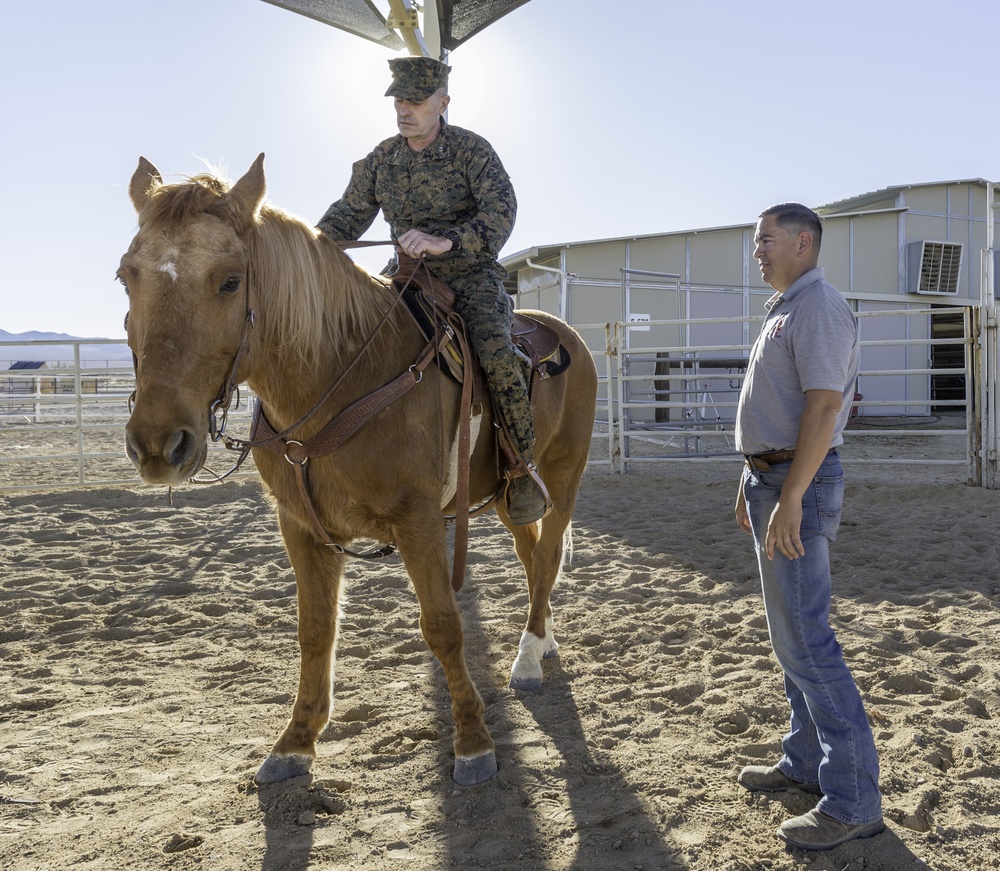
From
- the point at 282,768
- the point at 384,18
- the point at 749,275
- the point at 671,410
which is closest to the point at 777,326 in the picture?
the point at 282,768

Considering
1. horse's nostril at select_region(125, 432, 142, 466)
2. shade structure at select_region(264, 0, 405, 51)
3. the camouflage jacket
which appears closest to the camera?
horse's nostril at select_region(125, 432, 142, 466)

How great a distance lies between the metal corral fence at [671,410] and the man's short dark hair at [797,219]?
17.8 ft

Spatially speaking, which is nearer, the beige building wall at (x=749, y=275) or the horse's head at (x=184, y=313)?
the horse's head at (x=184, y=313)

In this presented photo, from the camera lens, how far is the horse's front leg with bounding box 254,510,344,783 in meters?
2.82

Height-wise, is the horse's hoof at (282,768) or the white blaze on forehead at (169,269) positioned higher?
the white blaze on forehead at (169,269)

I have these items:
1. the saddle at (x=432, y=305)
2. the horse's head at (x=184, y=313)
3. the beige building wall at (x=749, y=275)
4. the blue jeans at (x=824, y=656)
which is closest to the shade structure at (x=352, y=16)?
the saddle at (x=432, y=305)

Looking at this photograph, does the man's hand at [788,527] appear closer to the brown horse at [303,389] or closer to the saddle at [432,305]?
the brown horse at [303,389]

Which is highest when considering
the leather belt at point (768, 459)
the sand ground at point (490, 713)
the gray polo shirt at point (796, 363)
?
the gray polo shirt at point (796, 363)

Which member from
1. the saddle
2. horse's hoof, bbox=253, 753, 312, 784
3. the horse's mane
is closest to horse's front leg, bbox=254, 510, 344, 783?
horse's hoof, bbox=253, 753, 312, 784

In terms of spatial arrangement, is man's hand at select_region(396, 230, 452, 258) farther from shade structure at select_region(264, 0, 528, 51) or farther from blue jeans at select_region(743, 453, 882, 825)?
shade structure at select_region(264, 0, 528, 51)

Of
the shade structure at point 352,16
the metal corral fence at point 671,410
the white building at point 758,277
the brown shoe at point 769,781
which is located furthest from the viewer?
the white building at point 758,277

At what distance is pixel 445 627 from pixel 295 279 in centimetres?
134

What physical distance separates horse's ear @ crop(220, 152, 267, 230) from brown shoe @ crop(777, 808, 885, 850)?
2.44 metres

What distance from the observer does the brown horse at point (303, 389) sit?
2.05m
